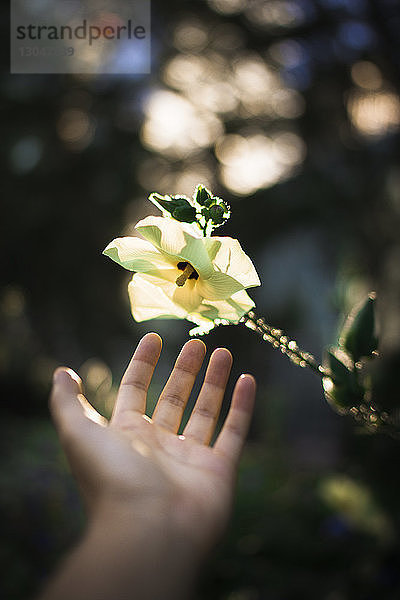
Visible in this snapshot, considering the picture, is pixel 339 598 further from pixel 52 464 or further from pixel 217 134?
pixel 52 464

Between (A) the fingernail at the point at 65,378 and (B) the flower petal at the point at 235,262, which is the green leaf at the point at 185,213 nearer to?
(B) the flower petal at the point at 235,262

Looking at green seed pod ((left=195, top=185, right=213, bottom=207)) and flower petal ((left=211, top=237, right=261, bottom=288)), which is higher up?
green seed pod ((left=195, top=185, right=213, bottom=207))

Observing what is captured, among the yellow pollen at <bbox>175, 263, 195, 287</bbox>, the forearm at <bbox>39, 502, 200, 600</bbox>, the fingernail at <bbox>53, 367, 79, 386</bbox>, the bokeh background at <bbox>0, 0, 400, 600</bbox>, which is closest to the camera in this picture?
the forearm at <bbox>39, 502, 200, 600</bbox>

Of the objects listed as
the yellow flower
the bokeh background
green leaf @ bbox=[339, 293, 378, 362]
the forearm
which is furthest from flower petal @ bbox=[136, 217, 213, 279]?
the bokeh background

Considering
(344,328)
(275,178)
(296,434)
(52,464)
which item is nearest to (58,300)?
(52,464)

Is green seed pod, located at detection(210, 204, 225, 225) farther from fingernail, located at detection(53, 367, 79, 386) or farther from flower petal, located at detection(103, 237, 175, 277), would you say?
fingernail, located at detection(53, 367, 79, 386)

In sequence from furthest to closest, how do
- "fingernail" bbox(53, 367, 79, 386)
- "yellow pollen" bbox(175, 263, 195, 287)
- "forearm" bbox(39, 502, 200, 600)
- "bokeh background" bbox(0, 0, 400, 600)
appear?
"bokeh background" bbox(0, 0, 400, 600) → "fingernail" bbox(53, 367, 79, 386) → "yellow pollen" bbox(175, 263, 195, 287) → "forearm" bbox(39, 502, 200, 600)

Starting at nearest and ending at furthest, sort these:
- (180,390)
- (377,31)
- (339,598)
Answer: (180,390)
(339,598)
(377,31)
